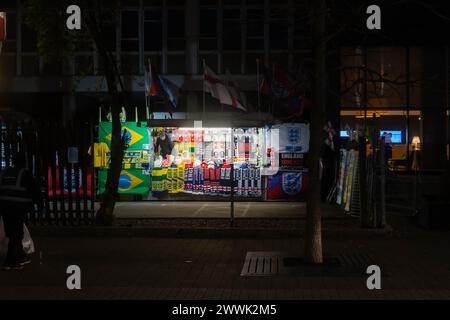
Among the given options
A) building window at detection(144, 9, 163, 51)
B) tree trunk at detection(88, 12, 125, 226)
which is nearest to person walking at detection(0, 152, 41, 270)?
tree trunk at detection(88, 12, 125, 226)

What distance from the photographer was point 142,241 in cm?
1288

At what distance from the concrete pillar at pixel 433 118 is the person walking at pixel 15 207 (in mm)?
14261

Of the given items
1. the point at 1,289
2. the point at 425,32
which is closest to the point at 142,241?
the point at 1,289

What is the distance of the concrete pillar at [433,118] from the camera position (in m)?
20.8

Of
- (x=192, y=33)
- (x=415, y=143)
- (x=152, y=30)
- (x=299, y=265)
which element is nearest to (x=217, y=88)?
(x=192, y=33)

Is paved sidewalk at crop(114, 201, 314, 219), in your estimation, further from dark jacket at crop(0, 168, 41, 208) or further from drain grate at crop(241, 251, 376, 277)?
dark jacket at crop(0, 168, 41, 208)

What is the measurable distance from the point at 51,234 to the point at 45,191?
1.12 metres

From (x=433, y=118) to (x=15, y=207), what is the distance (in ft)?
48.4

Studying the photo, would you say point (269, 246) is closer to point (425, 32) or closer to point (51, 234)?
point (51, 234)

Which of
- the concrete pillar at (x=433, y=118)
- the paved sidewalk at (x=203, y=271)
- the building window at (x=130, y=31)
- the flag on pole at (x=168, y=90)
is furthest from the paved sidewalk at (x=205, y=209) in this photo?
the building window at (x=130, y=31)

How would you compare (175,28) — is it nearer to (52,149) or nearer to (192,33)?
(192,33)

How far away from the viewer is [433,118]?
20.9 m

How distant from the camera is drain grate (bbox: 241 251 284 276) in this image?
9.70 meters

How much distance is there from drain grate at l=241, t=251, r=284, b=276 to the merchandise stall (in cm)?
720
